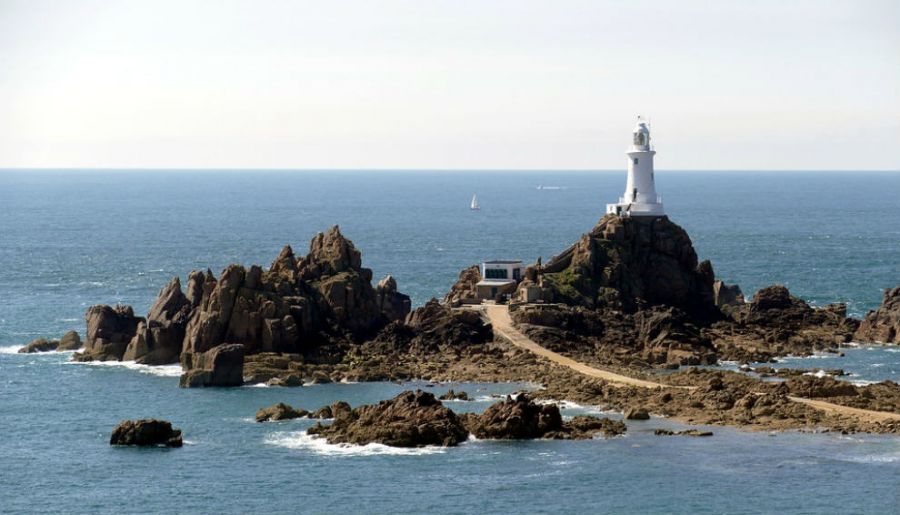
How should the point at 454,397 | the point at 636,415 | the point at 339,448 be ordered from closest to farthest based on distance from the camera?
1. the point at 339,448
2. the point at 636,415
3. the point at 454,397

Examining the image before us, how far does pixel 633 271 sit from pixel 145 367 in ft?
135

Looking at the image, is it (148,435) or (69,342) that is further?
(69,342)

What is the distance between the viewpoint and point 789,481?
7431 centimetres

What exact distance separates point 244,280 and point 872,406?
45.3 meters

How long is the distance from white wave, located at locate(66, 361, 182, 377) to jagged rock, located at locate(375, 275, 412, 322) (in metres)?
18.3

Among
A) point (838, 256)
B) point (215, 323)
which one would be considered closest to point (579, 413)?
point (215, 323)

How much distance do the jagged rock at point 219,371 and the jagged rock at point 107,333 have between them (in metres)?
10.7

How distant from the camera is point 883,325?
119 metres

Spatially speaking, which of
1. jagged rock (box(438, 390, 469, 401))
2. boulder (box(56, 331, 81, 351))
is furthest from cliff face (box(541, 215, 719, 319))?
boulder (box(56, 331, 81, 351))

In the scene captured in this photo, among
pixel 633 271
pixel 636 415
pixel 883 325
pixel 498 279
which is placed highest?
pixel 633 271

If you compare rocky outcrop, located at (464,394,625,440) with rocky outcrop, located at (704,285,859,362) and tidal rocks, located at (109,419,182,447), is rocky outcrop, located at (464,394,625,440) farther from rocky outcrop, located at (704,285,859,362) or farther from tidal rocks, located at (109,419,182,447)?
rocky outcrop, located at (704,285,859,362)

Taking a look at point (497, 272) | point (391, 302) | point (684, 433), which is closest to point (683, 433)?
point (684, 433)

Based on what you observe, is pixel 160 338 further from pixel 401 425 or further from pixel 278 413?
pixel 401 425

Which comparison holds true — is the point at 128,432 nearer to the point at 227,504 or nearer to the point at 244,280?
the point at 227,504
